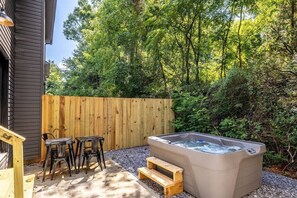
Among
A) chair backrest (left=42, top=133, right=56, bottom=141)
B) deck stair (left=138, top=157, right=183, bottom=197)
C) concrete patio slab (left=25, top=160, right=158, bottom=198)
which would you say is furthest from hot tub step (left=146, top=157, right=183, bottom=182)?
chair backrest (left=42, top=133, right=56, bottom=141)

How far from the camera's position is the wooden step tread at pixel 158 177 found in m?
3.12

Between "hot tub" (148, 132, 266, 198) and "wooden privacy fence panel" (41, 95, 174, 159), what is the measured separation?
2402mm

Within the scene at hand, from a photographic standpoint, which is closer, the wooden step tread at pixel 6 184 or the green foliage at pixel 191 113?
the wooden step tread at pixel 6 184

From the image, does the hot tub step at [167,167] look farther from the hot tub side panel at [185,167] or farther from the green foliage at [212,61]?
the green foliage at [212,61]

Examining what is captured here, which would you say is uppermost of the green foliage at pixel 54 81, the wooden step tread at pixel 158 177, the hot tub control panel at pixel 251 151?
the green foliage at pixel 54 81

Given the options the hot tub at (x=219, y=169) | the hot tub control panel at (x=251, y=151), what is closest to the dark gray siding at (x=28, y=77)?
the hot tub at (x=219, y=169)

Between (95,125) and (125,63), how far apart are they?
12.5 feet

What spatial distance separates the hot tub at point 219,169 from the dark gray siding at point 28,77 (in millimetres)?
2966

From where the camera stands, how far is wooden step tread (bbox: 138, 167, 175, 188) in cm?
312

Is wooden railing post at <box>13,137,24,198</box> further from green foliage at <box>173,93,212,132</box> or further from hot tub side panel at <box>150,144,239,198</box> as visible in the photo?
green foliage at <box>173,93,212,132</box>

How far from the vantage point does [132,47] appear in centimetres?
927

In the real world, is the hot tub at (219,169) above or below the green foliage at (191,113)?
below

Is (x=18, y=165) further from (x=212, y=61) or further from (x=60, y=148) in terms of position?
(x=212, y=61)

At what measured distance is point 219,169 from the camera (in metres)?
2.74
